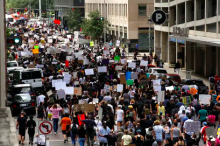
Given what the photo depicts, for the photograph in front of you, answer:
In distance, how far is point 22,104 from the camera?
95.6ft

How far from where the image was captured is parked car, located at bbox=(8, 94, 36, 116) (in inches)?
1147

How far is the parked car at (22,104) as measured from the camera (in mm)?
29125

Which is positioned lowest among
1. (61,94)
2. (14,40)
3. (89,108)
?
(89,108)

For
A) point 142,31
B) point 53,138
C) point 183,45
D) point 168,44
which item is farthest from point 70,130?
point 142,31

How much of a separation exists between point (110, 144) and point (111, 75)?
61.4ft

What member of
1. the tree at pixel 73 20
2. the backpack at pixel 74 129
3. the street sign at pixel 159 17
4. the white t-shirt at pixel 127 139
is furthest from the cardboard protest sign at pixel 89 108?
the tree at pixel 73 20

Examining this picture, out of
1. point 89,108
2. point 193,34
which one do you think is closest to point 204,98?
point 89,108

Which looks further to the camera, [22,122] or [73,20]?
[73,20]

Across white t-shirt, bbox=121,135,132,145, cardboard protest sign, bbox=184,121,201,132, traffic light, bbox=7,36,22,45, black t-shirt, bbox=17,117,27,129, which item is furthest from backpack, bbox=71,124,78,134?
traffic light, bbox=7,36,22,45

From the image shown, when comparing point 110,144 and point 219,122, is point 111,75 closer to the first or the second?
point 219,122

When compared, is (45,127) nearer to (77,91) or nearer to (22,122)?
(22,122)

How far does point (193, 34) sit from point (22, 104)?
81.6 feet

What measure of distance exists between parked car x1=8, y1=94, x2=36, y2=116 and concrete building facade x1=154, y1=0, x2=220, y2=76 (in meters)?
14.1

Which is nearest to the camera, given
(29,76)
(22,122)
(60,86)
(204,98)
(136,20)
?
(22,122)
